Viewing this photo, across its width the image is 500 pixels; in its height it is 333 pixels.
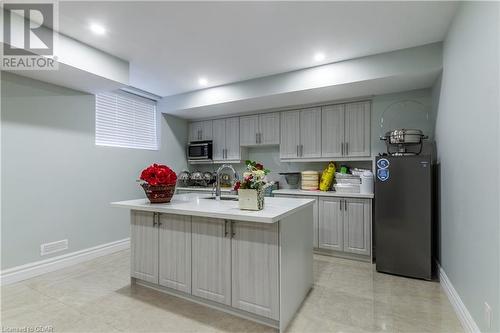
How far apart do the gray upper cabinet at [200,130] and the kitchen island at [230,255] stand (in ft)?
9.12

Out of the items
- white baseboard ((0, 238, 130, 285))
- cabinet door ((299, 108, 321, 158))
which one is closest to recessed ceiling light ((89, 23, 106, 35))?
white baseboard ((0, 238, 130, 285))

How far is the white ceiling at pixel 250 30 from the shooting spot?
7.01 feet

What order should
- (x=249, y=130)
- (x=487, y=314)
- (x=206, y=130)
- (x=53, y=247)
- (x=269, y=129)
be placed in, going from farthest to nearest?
(x=206, y=130)
(x=249, y=130)
(x=269, y=129)
(x=53, y=247)
(x=487, y=314)

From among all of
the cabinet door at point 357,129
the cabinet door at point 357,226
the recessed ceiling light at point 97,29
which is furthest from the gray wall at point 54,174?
the cabinet door at point 357,129

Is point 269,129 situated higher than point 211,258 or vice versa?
point 269,129

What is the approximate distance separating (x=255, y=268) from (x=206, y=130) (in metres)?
3.72

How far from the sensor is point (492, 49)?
4.80 ft

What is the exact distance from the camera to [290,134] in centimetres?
425

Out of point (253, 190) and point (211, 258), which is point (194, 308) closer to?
point (211, 258)

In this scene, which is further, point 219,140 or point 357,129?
point 219,140

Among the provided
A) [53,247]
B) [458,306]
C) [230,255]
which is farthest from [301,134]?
[53,247]

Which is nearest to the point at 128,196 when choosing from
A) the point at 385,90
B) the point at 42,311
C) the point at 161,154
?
the point at 161,154

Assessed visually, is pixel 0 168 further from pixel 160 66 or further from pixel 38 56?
pixel 160 66

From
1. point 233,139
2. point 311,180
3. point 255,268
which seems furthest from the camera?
point 233,139
